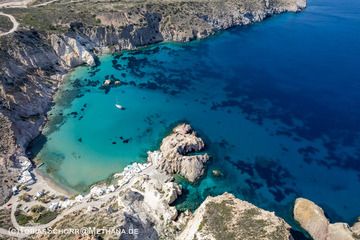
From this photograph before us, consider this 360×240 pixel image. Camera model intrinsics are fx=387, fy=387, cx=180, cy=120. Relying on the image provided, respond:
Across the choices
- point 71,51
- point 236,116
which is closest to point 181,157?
point 236,116

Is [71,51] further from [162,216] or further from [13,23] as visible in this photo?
[162,216]

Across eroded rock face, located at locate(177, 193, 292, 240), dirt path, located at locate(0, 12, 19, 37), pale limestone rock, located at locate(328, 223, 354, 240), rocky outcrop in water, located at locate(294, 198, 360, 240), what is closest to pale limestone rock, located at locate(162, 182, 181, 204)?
eroded rock face, located at locate(177, 193, 292, 240)

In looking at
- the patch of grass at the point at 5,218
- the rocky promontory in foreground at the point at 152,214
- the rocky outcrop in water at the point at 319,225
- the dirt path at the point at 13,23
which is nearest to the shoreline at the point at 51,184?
the rocky promontory in foreground at the point at 152,214

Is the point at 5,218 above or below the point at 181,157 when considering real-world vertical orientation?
below

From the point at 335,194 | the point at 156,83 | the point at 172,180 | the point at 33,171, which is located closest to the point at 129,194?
the point at 172,180

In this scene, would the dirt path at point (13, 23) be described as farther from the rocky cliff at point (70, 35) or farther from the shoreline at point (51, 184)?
the shoreline at point (51, 184)

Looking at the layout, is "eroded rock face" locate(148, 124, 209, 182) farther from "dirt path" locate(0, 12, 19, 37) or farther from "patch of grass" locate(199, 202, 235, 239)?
"dirt path" locate(0, 12, 19, 37)
